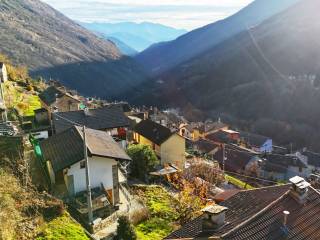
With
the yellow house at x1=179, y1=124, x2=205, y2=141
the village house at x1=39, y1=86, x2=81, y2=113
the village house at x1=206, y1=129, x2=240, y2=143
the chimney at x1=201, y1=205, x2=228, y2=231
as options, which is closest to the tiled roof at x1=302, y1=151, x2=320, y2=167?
the village house at x1=206, y1=129, x2=240, y2=143

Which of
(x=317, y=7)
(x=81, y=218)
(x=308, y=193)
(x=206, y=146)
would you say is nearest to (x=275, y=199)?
(x=308, y=193)

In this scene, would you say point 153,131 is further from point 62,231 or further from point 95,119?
point 62,231

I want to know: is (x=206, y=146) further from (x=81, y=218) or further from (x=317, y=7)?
(x=317, y=7)

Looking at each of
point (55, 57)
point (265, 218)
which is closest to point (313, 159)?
point (265, 218)

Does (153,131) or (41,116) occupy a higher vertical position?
(41,116)

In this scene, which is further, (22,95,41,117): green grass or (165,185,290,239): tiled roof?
(22,95,41,117): green grass

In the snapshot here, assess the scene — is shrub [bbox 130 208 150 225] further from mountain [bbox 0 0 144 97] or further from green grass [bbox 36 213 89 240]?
mountain [bbox 0 0 144 97]

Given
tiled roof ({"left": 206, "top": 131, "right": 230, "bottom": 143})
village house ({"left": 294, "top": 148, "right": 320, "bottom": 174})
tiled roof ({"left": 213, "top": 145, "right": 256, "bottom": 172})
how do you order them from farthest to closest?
1. tiled roof ({"left": 206, "top": 131, "right": 230, "bottom": 143})
2. village house ({"left": 294, "top": 148, "right": 320, "bottom": 174})
3. tiled roof ({"left": 213, "top": 145, "right": 256, "bottom": 172})
